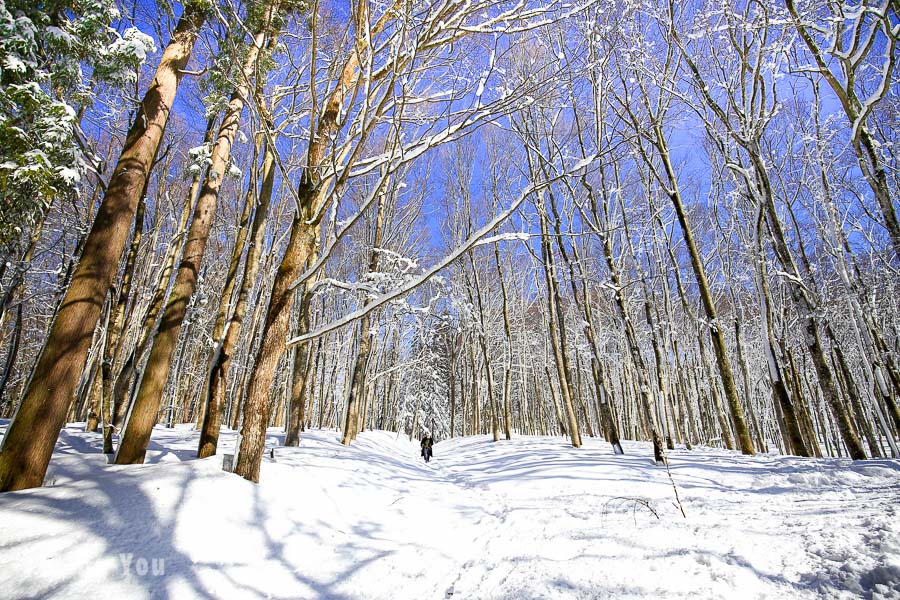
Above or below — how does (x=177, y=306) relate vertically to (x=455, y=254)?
above

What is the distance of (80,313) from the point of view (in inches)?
150

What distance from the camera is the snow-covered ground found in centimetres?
223

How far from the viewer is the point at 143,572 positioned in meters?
2.41

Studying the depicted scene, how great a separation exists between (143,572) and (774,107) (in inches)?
448

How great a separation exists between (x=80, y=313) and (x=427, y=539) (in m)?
4.32

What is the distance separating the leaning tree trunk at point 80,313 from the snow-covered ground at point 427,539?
1.32ft

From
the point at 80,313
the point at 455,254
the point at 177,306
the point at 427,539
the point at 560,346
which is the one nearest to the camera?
the point at 455,254

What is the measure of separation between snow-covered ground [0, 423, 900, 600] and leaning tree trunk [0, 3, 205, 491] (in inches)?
15.9

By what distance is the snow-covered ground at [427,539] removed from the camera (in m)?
2.23

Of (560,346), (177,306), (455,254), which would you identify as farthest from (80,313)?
(560,346)

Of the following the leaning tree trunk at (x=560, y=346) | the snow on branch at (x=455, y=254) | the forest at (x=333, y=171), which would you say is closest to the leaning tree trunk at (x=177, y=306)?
the forest at (x=333, y=171)

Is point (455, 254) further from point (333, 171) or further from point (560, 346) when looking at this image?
point (560, 346)

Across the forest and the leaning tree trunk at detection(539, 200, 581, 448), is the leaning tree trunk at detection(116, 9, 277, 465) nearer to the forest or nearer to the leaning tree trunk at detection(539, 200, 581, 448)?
the forest

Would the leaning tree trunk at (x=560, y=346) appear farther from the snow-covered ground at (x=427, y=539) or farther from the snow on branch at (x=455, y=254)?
the snow on branch at (x=455, y=254)
